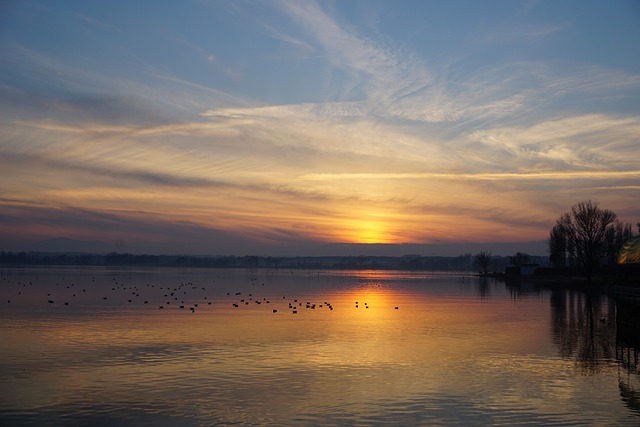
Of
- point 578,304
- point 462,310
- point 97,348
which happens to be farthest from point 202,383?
point 578,304

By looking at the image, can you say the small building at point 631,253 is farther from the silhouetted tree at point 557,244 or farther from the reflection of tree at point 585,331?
the silhouetted tree at point 557,244

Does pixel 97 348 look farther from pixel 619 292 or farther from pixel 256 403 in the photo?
pixel 619 292

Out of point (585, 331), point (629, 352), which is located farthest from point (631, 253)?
point (629, 352)

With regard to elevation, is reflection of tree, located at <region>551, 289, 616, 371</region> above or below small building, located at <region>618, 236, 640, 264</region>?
below

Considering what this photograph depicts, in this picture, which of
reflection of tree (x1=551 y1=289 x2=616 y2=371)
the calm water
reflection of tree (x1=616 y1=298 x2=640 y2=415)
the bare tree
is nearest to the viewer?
the calm water

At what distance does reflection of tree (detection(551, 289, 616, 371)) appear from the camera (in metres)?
32.9

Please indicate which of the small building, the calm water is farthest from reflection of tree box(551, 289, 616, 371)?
the small building

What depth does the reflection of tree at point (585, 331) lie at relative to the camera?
32875mm

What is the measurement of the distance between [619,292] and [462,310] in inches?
721

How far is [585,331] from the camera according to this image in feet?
144

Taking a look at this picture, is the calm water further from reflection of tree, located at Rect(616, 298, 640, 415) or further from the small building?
the small building

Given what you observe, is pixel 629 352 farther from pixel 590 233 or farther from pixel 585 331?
pixel 590 233

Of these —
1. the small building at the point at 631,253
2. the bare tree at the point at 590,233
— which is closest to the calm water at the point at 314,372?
the small building at the point at 631,253

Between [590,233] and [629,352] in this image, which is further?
[590,233]
